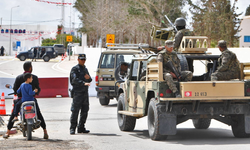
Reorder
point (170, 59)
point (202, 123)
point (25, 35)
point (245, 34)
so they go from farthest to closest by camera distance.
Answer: point (25, 35), point (245, 34), point (202, 123), point (170, 59)

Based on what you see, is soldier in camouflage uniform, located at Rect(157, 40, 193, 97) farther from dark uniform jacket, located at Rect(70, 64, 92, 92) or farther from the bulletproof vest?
dark uniform jacket, located at Rect(70, 64, 92, 92)

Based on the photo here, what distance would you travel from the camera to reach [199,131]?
11492mm

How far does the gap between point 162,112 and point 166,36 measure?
4.03m

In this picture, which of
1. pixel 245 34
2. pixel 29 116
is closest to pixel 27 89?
pixel 29 116

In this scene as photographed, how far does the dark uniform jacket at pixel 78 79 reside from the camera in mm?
10766

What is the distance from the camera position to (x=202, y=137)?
33.6 feet

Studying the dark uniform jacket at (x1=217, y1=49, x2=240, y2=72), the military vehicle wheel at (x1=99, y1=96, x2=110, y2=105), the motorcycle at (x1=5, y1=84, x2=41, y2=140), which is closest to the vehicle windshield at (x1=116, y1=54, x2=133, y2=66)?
the military vehicle wheel at (x1=99, y1=96, x2=110, y2=105)

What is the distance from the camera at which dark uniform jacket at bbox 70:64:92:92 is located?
10766 mm

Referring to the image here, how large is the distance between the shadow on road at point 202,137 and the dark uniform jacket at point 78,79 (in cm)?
160

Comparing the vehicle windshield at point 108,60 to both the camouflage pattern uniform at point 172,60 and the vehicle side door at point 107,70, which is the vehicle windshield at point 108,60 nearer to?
the vehicle side door at point 107,70

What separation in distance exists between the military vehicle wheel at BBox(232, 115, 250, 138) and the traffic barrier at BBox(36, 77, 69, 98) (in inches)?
513

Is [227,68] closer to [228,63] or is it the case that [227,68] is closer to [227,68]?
[227,68]

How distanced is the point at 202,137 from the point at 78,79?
305 cm

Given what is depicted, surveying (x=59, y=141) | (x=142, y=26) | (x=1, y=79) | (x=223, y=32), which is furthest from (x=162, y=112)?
(x=142, y=26)
